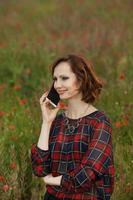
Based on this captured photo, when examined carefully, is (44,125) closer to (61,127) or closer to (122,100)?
(61,127)

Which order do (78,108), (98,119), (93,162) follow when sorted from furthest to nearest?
(78,108) → (98,119) → (93,162)

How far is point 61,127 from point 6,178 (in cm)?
87

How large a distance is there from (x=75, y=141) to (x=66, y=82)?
356 millimetres

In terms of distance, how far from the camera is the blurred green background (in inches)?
168

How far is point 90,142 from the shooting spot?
3.17 metres

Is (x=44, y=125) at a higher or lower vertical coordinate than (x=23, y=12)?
lower

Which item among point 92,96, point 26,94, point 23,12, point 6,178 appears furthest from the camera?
point 23,12

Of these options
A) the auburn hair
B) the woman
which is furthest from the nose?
the auburn hair

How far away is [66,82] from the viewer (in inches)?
128

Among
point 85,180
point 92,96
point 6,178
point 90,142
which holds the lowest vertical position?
point 6,178

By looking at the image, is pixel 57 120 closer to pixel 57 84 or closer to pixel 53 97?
pixel 53 97

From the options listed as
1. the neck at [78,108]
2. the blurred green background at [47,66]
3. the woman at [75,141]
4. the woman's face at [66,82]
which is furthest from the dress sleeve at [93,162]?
the blurred green background at [47,66]

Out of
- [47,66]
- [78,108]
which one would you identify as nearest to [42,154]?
[78,108]

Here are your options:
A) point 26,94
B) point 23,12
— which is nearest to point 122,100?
point 26,94
